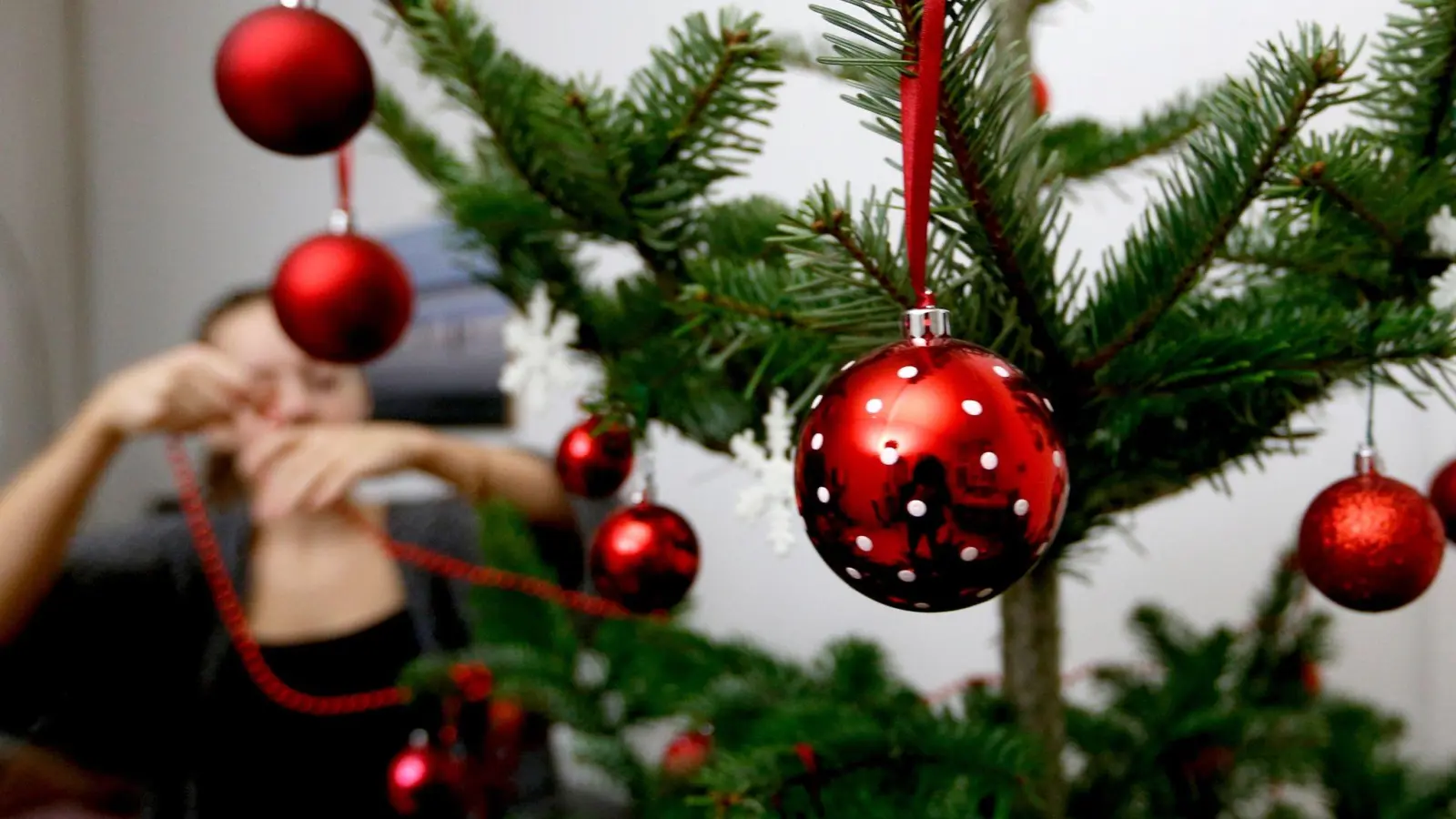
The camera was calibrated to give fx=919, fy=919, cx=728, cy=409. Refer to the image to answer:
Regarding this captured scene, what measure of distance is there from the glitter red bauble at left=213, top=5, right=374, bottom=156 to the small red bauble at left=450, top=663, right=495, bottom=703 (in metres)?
0.37


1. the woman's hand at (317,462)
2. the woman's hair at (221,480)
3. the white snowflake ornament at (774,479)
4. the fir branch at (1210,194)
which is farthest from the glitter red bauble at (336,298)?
the woman's hair at (221,480)

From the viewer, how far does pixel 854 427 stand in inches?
8.3

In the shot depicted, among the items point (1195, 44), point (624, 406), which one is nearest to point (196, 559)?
point (624, 406)

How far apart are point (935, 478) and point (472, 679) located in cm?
48

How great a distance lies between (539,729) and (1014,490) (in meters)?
0.57

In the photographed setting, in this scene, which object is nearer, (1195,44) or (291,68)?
(291,68)

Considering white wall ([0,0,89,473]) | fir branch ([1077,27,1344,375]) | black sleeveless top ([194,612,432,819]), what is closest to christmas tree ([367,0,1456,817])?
fir branch ([1077,27,1344,375])

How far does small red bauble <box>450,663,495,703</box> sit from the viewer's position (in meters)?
0.59

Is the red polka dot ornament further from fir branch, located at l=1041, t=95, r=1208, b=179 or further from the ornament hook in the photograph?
fir branch, located at l=1041, t=95, r=1208, b=179

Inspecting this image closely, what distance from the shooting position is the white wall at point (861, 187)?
695mm

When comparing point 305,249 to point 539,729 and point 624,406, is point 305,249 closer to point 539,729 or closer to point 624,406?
point 624,406

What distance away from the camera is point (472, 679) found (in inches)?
23.5

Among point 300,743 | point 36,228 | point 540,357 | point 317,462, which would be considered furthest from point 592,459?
point 36,228

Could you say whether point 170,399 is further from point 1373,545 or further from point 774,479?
point 1373,545
